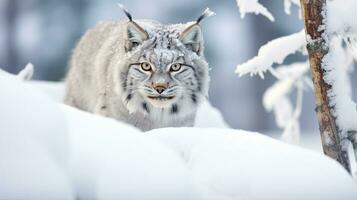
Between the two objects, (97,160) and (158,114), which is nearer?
(97,160)

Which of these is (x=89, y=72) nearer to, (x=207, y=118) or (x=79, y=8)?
(x=207, y=118)

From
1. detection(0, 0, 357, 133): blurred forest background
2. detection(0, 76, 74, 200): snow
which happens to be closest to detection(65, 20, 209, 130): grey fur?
detection(0, 76, 74, 200): snow

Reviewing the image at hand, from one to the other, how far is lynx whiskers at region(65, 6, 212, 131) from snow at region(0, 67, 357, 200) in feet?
6.05

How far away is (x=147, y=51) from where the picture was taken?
169 inches

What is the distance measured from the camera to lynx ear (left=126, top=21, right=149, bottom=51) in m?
4.32

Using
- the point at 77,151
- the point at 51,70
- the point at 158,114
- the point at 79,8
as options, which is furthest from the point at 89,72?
the point at 79,8

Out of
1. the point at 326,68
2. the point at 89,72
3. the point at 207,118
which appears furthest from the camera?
the point at 207,118

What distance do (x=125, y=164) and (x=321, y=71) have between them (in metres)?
1.27

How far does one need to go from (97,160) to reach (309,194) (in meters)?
0.61

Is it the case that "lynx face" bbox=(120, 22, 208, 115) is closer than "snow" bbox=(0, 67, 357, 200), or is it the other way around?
"snow" bbox=(0, 67, 357, 200)

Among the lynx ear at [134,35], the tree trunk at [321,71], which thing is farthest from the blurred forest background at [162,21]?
the tree trunk at [321,71]

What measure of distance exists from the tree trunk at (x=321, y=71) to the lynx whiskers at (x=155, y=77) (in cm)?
106

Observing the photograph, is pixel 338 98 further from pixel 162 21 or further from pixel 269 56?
pixel 162 21

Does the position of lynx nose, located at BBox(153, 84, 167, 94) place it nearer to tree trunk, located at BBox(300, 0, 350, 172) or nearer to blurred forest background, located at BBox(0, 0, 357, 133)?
tree trunk, located at BBox(300, 0, 350, 172)
